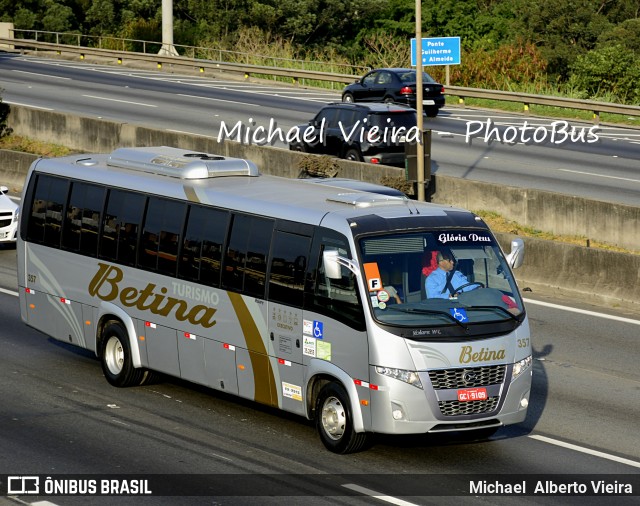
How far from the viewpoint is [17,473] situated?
11.3 metres

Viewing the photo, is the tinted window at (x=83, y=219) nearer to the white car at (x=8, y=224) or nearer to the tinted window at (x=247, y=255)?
the tinted window at (x=247, y=255)

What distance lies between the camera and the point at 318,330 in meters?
12.2

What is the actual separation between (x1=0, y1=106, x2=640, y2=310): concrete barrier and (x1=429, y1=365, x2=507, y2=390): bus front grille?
29.1ft

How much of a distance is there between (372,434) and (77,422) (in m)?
3.41

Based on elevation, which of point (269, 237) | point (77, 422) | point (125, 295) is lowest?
point (77, 422)

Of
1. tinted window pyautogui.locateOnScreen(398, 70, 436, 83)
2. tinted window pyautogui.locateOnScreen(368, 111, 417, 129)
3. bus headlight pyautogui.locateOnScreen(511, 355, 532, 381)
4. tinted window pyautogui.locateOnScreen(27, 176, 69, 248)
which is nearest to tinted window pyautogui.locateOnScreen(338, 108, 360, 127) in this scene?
tinted window pyautogui.locateOnScreen(368, 111, 417, 129)

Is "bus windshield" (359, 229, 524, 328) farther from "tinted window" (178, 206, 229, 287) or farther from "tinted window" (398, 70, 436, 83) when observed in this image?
"tinted window" (398, 70, 436, 83)

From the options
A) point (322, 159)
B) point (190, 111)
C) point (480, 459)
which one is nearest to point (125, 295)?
point (480, 459)

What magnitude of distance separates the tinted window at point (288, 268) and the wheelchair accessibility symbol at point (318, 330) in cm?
34

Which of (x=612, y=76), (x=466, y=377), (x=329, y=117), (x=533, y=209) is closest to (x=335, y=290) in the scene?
(x=466, y=377)

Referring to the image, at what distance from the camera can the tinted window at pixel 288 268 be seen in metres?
12.6

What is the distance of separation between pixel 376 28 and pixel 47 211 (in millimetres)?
66413

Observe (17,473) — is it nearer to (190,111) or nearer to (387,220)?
(387,220)

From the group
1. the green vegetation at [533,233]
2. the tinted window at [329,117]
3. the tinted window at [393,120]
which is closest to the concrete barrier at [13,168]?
the tinted window at [329,117]
